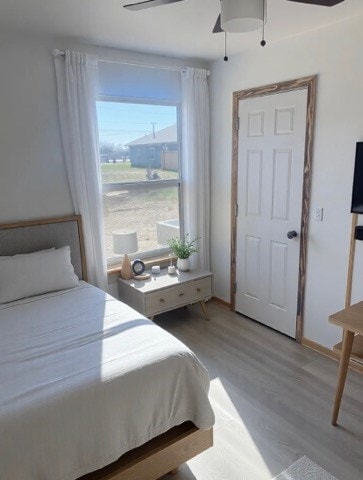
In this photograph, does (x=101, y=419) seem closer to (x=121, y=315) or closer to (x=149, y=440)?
(x=149, y=440)

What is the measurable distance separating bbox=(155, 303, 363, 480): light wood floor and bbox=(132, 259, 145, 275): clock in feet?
2.02

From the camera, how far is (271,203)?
3.21 m

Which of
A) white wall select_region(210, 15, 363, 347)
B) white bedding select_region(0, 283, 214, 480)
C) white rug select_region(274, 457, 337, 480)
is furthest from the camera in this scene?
white wall select_region(210, 15, 363, 347)

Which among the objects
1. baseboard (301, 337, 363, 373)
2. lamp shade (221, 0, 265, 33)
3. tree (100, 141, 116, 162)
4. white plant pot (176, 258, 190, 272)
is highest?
lamp shade (221, 0, 265, 33)

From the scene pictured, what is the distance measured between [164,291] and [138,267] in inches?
14.2

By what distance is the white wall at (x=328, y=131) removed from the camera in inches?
99.4

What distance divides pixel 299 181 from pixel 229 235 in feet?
3.34

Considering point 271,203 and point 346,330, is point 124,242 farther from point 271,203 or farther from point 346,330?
point 346,330

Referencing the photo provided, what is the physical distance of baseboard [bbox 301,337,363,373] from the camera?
2.75m

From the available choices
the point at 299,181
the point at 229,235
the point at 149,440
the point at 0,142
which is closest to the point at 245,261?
the point at 229,235

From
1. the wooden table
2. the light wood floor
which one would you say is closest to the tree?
the light wood floor

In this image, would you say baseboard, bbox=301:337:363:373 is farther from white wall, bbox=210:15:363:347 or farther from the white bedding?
the white bedding

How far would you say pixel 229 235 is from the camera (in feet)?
12.3


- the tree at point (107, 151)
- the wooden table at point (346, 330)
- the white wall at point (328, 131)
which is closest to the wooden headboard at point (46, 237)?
the tree at point (107, 151)
